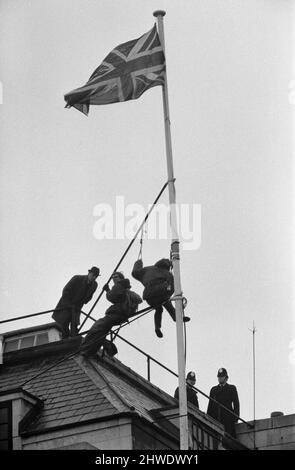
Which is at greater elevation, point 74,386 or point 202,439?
point 74,386

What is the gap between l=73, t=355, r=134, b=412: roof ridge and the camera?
45.3 m

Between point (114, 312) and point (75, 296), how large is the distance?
3.02m

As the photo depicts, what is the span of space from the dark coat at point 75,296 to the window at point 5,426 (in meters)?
4.76

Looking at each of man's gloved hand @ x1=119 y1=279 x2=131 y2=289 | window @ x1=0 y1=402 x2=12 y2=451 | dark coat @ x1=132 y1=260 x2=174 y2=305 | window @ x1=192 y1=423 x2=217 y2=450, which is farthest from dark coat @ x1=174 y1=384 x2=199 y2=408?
window @ x1=0 y1=402 x2=12 y2=451

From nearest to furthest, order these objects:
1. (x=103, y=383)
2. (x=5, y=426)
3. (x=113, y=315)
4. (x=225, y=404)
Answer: (x=5, y=426) → (x=103, y=383) → (x=113, y=315) → (x=225, y=404)

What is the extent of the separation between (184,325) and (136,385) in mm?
6216

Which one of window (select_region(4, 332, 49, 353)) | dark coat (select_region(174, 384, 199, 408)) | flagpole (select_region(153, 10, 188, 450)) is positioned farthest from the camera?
window (select_region(4, 332, 49, 353))

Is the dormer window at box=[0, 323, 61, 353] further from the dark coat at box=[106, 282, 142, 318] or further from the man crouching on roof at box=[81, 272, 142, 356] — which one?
the dark coat at box=[106, 282, 142, 318]

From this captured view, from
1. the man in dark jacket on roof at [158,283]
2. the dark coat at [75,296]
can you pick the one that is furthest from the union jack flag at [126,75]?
the dark coat at [75,296]

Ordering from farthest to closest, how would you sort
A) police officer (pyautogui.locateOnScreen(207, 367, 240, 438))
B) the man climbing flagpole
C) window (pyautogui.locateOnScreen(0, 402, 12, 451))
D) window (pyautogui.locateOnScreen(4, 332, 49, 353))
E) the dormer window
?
window (pyautogui.locateOnScreen(4, 332, 49, 353)) → the dormer window → police officer (pyautogui.locateOnScreen(207, 367, 240, 438)) → window (pyautogui.locateOnScreen(0, 402, 12, 451)) → the man climbing flagpole

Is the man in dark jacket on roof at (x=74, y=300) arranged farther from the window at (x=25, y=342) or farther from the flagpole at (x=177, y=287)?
the flagpole at (x=177, y=287)

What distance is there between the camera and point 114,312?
4747 cm

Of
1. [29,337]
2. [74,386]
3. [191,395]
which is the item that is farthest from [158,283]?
[29,337]

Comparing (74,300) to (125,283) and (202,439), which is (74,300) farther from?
(202,439)
